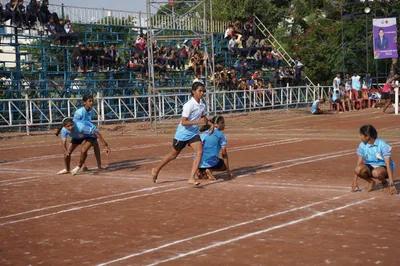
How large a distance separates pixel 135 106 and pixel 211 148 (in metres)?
17.6

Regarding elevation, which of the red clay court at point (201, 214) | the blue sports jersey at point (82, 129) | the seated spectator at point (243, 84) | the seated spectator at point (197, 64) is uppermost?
the seated spectator at point (197, 64)

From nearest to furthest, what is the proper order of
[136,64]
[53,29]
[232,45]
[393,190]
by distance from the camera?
1. [393,190]
2. [53,29]
3. [136,64]
4. [232,45]

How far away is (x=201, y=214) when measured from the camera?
9766 millimetres

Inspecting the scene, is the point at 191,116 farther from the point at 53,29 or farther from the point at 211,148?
the point at 53,29

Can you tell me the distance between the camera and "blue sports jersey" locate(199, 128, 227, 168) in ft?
43.2

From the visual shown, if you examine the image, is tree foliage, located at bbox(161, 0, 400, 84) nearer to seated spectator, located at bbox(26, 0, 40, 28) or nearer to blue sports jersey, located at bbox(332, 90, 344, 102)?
blue sports jersey, located at bbox(332, 90, 344, 102)

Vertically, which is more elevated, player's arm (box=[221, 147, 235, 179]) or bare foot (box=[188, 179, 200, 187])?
player's arm (box=[221, 147, 235, 179])

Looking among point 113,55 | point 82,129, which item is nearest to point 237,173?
point 82,129

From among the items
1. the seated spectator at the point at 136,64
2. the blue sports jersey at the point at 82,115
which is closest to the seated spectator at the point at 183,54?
the seated spectator at the point at 136,64

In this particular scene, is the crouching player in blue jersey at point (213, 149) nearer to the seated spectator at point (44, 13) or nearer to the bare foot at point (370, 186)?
the bare foot at point (370, 186)

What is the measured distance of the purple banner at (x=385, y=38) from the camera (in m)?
36.6

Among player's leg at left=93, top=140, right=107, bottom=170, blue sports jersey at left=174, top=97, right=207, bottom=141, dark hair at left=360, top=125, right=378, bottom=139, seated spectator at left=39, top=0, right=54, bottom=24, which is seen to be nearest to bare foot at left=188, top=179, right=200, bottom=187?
blue sports jersey at left=174, top=97, right=207, bottom=141

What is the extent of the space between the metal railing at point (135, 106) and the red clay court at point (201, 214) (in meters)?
9.24

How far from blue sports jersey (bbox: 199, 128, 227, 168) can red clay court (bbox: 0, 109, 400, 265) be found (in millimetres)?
430
